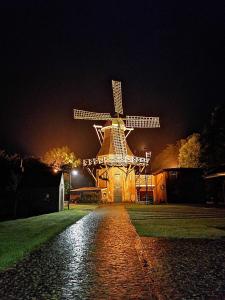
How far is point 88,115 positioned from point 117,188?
48.1 feet

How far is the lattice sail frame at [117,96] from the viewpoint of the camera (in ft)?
163

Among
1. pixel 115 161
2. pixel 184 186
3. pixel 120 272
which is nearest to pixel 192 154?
pixel 184 186

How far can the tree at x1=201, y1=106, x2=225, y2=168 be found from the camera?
36.4m

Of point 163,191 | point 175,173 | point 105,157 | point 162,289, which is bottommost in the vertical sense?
point 162,289

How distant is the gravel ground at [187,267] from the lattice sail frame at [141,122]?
136ft

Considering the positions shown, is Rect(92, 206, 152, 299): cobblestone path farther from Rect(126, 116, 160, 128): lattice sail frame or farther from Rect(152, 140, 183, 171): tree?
Rect(152, 140, 183, 171): tree

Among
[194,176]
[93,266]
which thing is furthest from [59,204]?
[93,266]

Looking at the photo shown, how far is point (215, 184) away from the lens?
122 ft

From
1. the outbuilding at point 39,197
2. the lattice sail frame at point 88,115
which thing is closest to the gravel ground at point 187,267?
the outbuilding at point 39,197

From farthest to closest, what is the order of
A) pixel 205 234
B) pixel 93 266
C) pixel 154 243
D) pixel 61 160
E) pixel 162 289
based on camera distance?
pixel 61 160
pixel 205 234
pixel 154 243
pixel 93 266
pixel 162 289

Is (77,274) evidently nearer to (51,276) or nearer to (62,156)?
(51,276)

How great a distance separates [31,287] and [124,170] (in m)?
39.4

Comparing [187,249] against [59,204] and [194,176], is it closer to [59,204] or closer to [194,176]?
[59,204]

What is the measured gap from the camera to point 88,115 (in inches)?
1912
